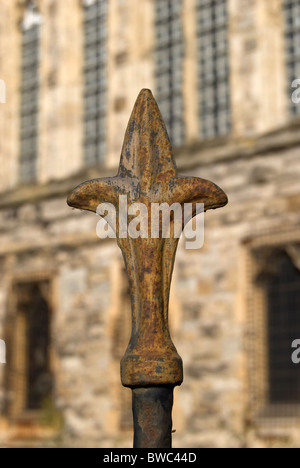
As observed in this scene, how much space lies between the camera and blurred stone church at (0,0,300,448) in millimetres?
12625

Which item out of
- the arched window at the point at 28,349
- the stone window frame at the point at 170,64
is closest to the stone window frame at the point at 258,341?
the stone window frame at the point at 170,64

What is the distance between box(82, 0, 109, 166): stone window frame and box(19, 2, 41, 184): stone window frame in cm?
119

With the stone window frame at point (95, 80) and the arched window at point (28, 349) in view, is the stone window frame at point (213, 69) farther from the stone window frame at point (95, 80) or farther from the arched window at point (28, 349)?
the arched window at point (28, 349)

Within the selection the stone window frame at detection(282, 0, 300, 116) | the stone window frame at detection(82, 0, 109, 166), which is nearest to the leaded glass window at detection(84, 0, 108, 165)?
the stone window frame at detection(82, 0, 109, 166)

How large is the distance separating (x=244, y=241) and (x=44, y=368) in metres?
4.91

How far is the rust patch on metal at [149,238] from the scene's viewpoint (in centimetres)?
247

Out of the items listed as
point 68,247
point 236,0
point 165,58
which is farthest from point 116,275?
point 236,0

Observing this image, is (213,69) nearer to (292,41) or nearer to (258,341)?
(292,41)

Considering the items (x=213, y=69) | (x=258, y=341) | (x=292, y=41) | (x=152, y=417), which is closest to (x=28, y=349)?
(x=258, y=341)

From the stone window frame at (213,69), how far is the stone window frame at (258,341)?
210cm

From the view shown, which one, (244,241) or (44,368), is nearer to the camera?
(244,241)

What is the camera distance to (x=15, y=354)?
52.4ft

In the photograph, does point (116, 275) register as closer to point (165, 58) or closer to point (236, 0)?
point (165, 58)

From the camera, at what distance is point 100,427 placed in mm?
14227
